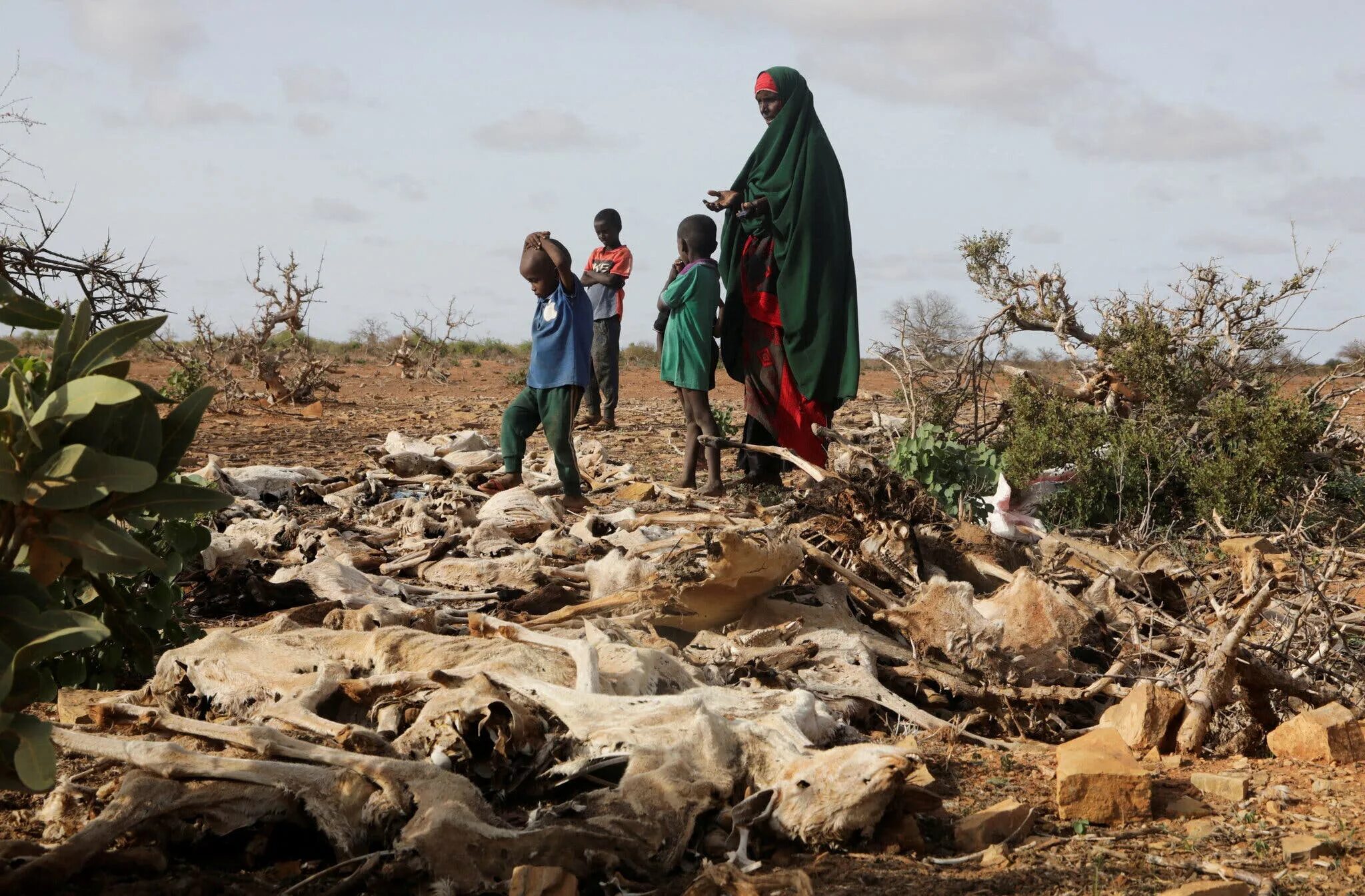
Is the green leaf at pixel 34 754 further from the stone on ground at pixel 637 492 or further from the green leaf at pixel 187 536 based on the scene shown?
Result: the stone on ground at pixel 637 492

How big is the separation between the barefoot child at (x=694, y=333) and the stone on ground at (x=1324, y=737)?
4173 millimetres

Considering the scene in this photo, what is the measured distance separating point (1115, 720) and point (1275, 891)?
3.80 feet

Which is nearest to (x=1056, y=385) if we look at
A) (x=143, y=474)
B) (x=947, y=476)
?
(x=947, y=476)

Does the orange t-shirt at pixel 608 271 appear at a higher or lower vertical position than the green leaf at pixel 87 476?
higher

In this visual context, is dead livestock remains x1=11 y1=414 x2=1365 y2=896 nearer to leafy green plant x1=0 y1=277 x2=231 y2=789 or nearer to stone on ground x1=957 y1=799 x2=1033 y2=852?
stone on ground x1=957 y1=799 x2=1033 y2=852

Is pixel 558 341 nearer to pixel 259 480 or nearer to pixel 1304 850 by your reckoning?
pixel 259 480

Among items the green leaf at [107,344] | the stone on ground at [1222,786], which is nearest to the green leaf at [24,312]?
the green leaf at [107,344]

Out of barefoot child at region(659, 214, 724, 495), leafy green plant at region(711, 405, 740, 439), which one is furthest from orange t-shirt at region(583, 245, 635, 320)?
barefoot child at region(659, 214, 724, 495)

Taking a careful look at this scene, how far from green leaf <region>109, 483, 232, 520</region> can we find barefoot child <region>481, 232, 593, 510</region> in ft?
14.6

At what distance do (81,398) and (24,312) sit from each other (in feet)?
1.24

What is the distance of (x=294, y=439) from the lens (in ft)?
35.2

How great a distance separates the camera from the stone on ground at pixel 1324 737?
11.2 ft

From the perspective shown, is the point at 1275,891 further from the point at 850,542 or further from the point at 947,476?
the point at 947,476

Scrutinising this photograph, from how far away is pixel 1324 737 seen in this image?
341 cm
